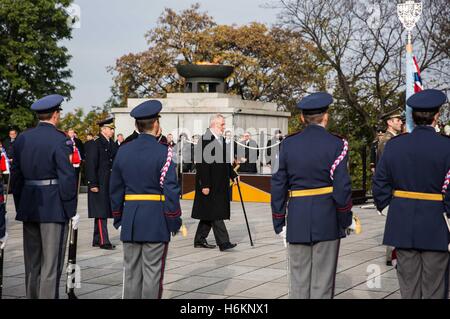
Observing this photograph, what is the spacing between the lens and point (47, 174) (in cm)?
689

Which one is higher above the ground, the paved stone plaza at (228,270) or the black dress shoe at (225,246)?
the black dress shoe at (225,246)

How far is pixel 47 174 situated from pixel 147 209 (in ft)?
3.59

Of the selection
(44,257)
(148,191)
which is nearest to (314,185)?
(148,191)

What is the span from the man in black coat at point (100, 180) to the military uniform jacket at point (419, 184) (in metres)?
6.14

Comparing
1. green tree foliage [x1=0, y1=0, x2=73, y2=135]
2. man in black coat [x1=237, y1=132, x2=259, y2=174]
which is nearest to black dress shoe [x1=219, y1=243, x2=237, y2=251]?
man in black coat [x1=237, y1=132, x2=259, y2=174]

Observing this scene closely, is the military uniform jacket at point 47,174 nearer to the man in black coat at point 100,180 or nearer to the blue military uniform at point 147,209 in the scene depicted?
the blue military uniform at point 147,209

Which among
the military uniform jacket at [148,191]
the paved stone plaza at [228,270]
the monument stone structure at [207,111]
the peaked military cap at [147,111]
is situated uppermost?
the monument stone structure at [207,111]

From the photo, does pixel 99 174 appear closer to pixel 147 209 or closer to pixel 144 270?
pixel 147 209

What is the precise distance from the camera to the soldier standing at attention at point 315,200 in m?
6.09

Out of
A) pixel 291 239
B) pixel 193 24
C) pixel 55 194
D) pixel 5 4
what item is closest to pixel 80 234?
pixel 55 194

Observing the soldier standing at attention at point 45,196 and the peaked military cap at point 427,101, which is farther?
the soldier standing at attention at point 45,196

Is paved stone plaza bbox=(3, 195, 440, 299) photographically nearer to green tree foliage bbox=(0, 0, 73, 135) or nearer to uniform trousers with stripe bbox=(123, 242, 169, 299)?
uniform trousers with stripe bbox=(123, 242, 169, 299)

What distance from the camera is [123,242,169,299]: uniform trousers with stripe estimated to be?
627 centimetres

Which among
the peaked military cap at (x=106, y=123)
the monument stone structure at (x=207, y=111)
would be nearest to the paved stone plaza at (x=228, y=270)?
the peaked military cap at (x=106, y=123)
